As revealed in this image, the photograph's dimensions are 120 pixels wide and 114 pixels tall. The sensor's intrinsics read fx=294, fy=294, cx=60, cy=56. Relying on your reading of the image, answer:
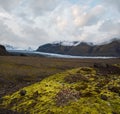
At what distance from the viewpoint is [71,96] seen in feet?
58.6

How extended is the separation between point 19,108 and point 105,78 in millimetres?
7628

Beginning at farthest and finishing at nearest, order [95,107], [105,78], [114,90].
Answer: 1. [105,78]
2. [114,90]
3. [95,107]

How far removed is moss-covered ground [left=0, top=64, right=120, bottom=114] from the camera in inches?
642

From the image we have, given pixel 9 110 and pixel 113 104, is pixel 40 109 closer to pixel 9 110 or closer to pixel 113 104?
pixel 9 110

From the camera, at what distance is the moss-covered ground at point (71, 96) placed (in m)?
16.3

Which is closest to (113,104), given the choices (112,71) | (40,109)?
(40,109)

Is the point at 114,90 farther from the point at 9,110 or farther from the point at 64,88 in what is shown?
the point at 9,110

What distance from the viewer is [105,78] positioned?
22453 millimetres

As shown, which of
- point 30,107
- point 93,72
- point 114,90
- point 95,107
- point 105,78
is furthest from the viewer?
point 93,72

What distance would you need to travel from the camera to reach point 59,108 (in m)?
16.4

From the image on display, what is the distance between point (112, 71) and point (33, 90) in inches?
347

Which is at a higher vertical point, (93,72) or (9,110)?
(93,72)

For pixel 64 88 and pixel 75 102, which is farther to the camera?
pixel 64 88

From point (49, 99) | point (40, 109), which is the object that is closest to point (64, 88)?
point (49, 99)
